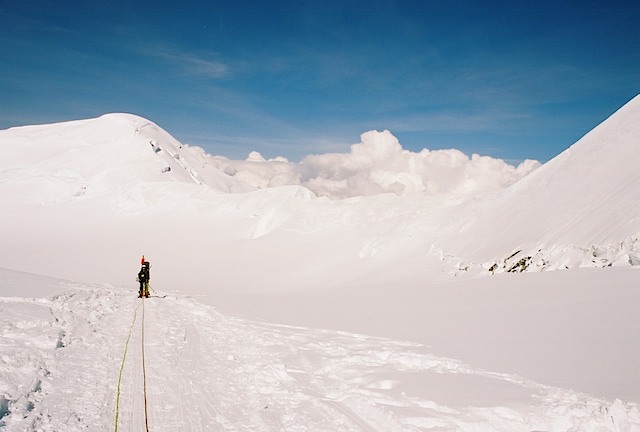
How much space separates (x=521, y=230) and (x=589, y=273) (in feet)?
31.4

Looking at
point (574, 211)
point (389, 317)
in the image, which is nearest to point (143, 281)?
point (389, 317)

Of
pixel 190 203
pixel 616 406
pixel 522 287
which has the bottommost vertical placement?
pixel 616 406

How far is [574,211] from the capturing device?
2088 cm

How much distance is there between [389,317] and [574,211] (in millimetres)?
12778

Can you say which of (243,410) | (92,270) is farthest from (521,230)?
(92,270)

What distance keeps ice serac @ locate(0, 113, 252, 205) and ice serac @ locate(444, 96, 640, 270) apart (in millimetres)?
49972

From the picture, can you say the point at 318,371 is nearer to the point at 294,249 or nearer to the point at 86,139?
the point at 294,249

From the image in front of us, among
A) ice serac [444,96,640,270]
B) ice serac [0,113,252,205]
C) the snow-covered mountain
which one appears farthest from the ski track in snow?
ice serac [0,113,252,205]

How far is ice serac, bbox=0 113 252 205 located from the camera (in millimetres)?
64438

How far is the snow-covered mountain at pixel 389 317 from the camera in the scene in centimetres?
709

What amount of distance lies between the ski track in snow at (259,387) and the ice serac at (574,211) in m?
9.82

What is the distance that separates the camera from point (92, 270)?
40.1m

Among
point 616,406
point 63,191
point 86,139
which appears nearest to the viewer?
point 616,406

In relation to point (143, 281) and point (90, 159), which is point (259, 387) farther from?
point (90, 159)
